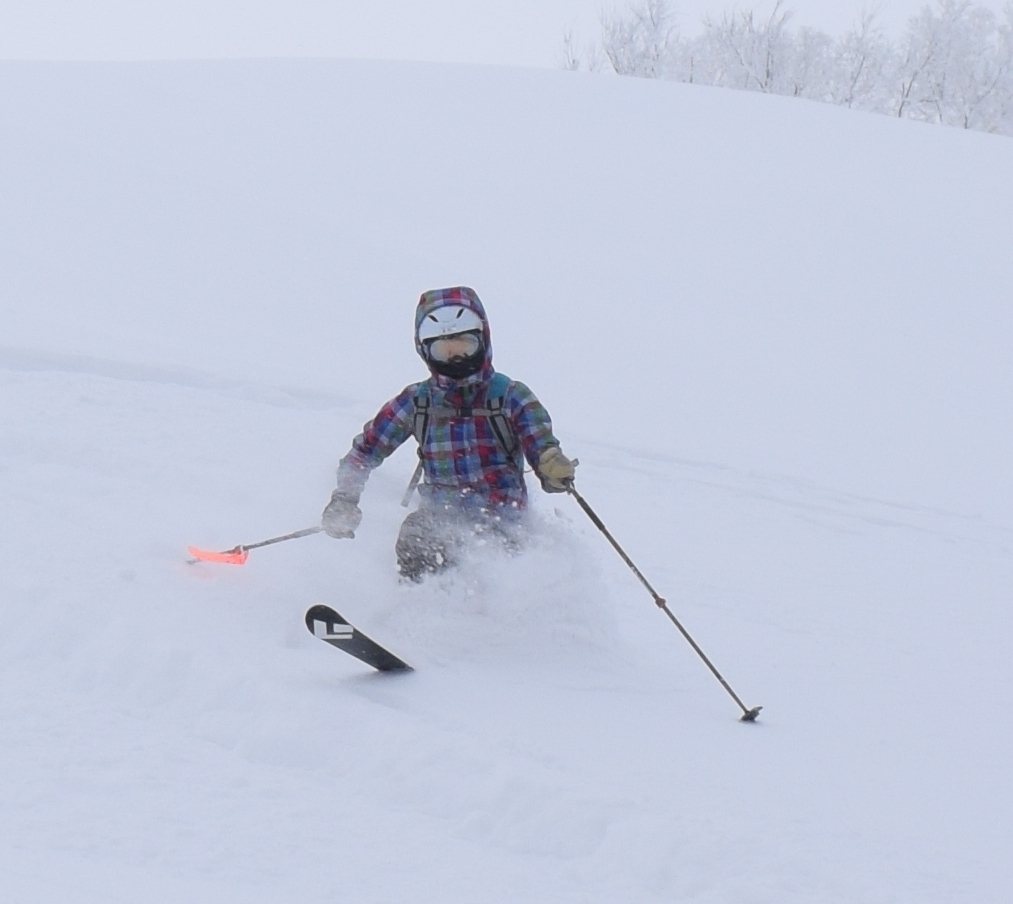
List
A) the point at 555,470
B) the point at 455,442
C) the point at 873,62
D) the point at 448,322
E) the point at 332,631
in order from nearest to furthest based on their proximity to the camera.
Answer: the point at 332,631
the point at 555,470
the point at 448,322
the point at 455,442
the point at 873,62

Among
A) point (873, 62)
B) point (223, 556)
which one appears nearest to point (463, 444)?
point (223, 556)

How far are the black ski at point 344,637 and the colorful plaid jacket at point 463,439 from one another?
2.98 ft

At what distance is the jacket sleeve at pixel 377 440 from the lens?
Result: 4.38m

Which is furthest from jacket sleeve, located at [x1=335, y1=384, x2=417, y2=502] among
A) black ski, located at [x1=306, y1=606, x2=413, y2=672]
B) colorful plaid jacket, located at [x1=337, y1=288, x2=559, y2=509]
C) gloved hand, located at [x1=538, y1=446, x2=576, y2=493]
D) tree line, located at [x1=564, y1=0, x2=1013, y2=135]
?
tree line, located at [x1=564, y1=0, x2=1013, y2=135]

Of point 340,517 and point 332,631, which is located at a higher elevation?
point 340,517

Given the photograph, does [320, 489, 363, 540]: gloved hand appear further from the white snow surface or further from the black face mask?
the black face mask

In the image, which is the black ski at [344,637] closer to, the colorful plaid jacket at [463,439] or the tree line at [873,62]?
the colorful plaid jacket at [463,439]

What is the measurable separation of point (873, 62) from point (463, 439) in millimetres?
37501

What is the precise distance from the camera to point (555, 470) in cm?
412

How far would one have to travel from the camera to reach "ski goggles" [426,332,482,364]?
4.21 m

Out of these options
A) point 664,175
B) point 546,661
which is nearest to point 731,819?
point 546,661

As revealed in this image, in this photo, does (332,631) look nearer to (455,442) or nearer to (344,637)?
(344,637)

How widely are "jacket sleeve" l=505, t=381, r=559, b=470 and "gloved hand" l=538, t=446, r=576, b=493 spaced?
0.12 m

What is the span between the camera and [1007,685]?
4.59m
